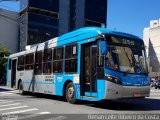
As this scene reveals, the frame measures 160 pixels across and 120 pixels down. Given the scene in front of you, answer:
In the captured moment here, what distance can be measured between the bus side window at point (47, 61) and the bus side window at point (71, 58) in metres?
1.95

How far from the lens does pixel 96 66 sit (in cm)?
1293

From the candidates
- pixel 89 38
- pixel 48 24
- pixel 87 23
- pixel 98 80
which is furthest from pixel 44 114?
pixel 87 23

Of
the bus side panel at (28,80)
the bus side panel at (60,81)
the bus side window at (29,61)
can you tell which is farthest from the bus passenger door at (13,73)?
the bus side panel at (60,81)

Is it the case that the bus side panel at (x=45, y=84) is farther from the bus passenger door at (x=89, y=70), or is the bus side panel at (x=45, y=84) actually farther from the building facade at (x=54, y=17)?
the building facade at (x=54, y=17)

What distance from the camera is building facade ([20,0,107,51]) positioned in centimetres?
9156

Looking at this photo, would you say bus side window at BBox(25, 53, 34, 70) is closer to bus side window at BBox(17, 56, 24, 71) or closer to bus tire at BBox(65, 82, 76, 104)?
bus side window at BBox(17, 56, 24, 71)

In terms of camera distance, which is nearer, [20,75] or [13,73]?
[20,75]

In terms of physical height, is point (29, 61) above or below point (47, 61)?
above

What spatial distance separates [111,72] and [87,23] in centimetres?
9774

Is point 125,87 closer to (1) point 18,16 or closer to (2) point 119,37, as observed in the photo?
(2) point 119,37

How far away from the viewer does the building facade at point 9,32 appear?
311 ft

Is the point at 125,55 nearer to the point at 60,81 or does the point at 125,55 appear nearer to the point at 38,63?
the point at 60,81

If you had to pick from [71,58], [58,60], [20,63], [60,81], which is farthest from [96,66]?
[20,63]

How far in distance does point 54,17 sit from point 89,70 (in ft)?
289
